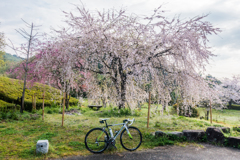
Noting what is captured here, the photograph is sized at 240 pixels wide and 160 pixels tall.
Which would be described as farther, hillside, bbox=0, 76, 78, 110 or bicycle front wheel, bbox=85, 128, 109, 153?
hillside, bbox=0, 76, 78, 110

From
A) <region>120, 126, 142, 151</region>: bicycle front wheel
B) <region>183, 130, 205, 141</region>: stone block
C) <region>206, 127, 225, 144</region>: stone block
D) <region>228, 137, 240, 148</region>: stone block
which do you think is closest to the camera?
<region>120, 126, 142, 151</region>: bicycle front wheel

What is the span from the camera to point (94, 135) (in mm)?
4777

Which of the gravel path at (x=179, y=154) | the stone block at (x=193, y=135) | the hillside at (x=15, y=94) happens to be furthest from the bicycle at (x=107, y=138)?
the hillside at (x=15, y=94)

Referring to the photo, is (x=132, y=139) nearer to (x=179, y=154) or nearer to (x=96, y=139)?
(x=96, y=139)

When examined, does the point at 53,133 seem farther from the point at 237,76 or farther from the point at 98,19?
the point at 237,76

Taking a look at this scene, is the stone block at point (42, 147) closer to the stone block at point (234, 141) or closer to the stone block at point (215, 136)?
the stone block at point (215, 136)

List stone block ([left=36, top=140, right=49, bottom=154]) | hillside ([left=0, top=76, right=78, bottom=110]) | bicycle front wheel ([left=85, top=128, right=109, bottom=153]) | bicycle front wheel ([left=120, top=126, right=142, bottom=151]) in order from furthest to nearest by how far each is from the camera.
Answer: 1. hillside ([left=0, top=76, right=78, bottom=110])
2. bicycle front wheel ([left=120, top=126, right=142, bottom=151])
3. bicycle front wheel ([left=85, top=128, right=109, bottom=153])
4. stone block ([left=36, top=140, right=49, bottom=154])

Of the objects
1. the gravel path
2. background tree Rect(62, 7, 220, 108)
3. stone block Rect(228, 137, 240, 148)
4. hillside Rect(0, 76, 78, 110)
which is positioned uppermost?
background tree Rect(62, 7, 220, 108)

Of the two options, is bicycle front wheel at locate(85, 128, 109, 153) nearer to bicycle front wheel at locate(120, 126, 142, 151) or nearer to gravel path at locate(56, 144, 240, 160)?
gravel path at locate(56, 144, 240, 160)

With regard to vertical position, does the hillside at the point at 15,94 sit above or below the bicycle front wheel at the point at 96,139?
above

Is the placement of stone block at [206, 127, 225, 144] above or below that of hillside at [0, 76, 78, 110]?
below

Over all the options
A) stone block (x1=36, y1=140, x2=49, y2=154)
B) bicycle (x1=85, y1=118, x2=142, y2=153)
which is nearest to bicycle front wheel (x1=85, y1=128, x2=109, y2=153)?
bicycle (x1=85, y1=118, x2=142, y2=153)

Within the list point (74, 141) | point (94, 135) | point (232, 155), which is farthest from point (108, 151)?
point (232, 155)

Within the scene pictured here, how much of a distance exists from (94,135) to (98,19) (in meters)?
5.91
